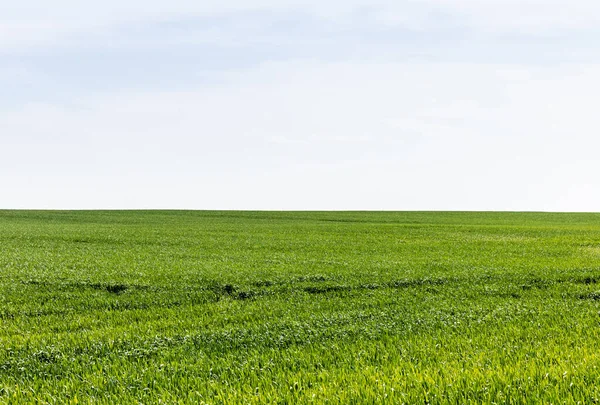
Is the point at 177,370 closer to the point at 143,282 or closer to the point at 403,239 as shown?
the point at 143,282

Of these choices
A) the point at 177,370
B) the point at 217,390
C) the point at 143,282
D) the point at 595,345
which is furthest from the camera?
the point at 143,282

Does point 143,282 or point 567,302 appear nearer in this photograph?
point 567,302

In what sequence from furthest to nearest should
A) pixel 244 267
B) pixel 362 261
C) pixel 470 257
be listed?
pixel 470 257, pixel 362 261, pixel 244 267

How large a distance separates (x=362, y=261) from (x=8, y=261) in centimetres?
1396

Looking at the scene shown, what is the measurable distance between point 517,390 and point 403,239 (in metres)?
26.3

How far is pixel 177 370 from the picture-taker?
8.16 meters

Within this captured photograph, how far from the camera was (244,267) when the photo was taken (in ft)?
62.1

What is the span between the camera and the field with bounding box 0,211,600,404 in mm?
7066

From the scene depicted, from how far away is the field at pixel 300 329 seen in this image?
23.2ft

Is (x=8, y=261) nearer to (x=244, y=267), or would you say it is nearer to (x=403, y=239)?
(x=244, y=267)

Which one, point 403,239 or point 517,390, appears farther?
point 403,239

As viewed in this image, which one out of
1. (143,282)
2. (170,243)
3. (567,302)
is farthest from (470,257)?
(170,243)

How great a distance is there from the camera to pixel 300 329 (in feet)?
33.8

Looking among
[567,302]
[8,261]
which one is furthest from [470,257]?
[8,261]
